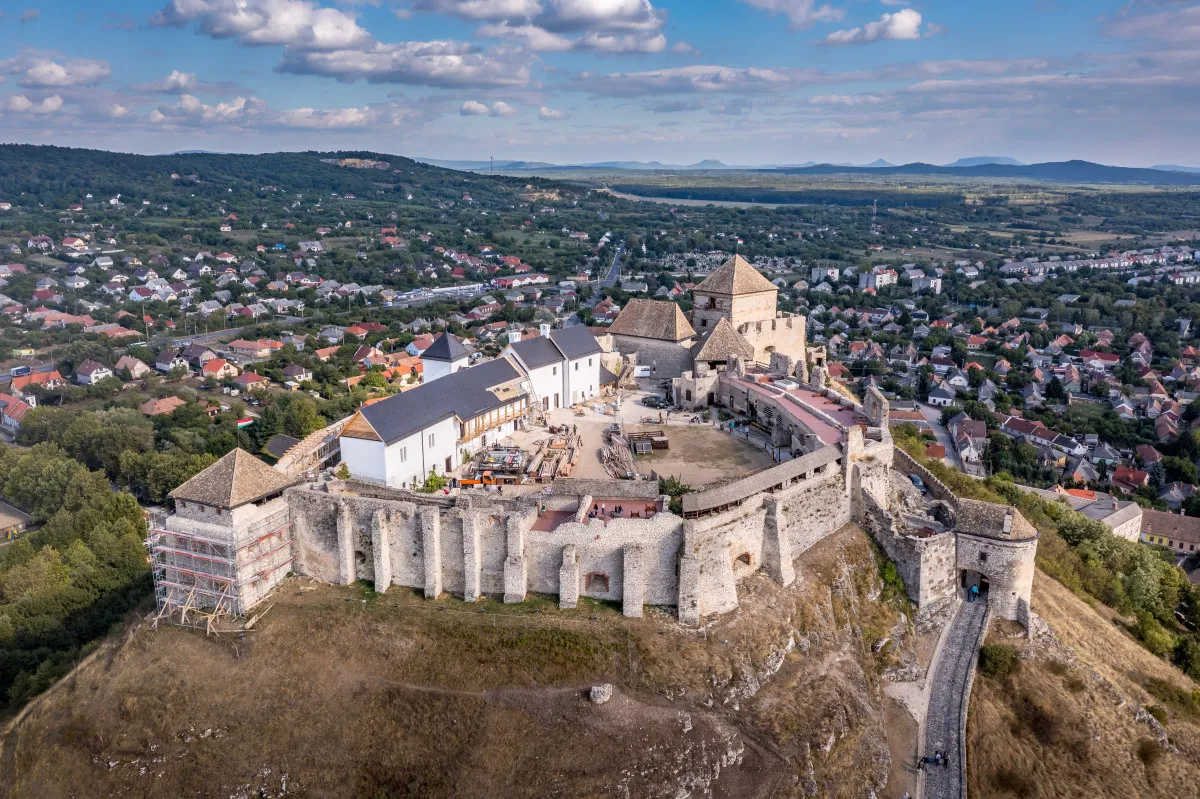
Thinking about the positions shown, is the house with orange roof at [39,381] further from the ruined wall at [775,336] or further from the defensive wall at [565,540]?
the ruined wall at [775,336]

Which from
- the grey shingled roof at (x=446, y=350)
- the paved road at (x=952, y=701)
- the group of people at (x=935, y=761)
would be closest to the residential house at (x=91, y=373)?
the grey shingled roof at (x=446, y=350)

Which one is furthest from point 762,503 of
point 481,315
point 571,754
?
point 481,315

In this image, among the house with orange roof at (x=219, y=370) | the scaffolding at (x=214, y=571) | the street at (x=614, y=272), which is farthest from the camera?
the street at (x=614, y=272)

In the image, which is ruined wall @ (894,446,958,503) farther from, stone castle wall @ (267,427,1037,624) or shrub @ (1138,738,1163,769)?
shrub @ (1138,738,1163,769)

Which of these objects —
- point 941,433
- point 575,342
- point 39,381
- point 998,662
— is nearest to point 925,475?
point 998,662

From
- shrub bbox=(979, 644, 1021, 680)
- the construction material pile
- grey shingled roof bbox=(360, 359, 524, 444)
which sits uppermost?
grey shingled roof bbox=(360, 359, 524, 444)

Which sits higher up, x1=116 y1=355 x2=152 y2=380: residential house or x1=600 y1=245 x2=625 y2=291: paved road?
x1=600 y1=245 x2=625 y2=291: paved road

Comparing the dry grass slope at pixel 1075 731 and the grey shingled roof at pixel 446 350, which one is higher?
the grey shingled roof at pixel 446 350

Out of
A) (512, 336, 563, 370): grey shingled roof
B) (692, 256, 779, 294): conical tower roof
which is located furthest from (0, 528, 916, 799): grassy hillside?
(692, 256, 779, 294): conical tower roof
